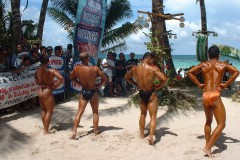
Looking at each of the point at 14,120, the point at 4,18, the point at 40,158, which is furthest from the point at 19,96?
the point at 4,18

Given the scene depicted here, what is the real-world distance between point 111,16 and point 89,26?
278 inches

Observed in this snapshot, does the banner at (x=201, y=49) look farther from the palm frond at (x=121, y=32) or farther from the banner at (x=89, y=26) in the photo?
the banner at (x=89, y=26)

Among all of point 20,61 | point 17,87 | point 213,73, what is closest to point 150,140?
point 213,73

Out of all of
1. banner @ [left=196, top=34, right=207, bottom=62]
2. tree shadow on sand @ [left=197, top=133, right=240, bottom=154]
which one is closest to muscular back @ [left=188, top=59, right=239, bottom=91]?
tree shadow on sand @ [left=197, top=133, right=240, bottom=154]

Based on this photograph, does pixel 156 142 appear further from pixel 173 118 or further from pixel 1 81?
pixel 1 81

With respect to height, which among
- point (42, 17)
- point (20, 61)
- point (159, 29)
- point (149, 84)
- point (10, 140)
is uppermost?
point (42, 17)

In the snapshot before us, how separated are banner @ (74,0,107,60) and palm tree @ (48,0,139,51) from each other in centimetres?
623

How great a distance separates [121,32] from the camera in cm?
1705

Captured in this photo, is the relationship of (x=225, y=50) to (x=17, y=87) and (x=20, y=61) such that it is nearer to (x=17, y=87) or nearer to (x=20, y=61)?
(x=20, y=61)

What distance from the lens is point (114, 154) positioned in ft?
20.2

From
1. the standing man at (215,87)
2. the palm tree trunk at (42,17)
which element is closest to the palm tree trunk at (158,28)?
the standing man at (215,87)

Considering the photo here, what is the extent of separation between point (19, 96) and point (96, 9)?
3.77 meters

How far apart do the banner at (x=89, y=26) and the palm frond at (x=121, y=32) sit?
6198 mm

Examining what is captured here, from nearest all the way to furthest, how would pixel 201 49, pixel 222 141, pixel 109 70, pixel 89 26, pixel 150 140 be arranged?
pixel 150 140 < pixel 222 141 < pixel 89 26 < pixel 109 70 < pixel 201 49
